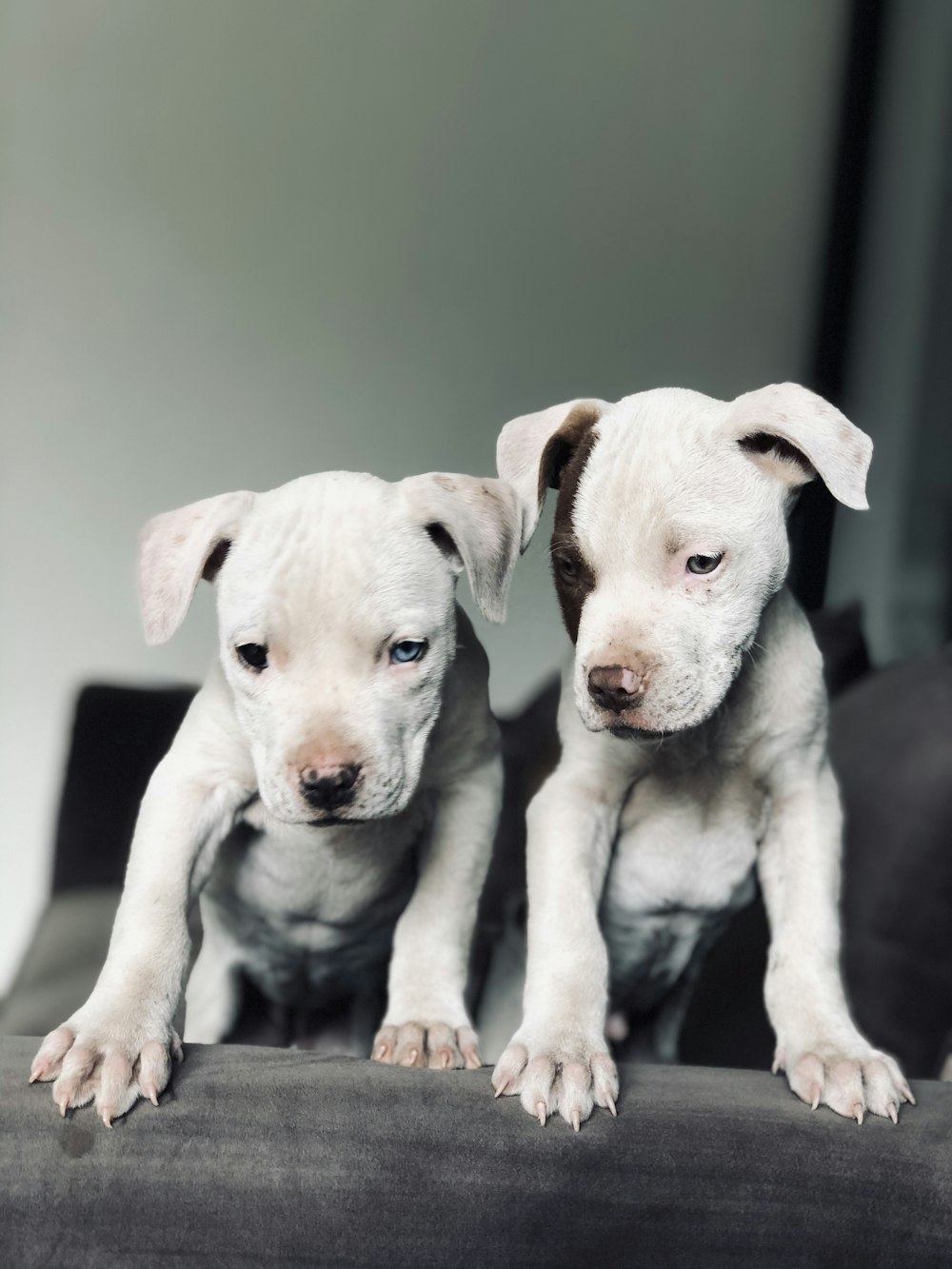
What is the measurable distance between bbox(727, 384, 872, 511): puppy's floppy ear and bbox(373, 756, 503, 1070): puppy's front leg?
1.68 ft

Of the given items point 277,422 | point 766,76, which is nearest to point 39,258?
point 277,422

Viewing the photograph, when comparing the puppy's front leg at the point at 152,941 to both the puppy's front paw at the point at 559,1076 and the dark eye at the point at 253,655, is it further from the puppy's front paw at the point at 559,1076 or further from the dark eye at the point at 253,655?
the puppy's front paw at the point at 559,1076

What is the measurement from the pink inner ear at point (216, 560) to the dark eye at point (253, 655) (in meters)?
0.13

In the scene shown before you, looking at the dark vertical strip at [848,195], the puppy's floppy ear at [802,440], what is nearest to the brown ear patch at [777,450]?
the puppy's floppy ear at [802,440]

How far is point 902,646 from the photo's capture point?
11.6 ft

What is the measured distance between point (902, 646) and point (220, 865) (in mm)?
2344

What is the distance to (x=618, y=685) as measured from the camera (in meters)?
1.36

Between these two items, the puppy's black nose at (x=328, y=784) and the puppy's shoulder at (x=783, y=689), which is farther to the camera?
the puppy's shoulder at (x=783, y=689)

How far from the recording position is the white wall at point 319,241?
3.37 meters

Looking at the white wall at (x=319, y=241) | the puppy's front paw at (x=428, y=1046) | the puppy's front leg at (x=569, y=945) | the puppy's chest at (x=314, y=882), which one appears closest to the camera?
the puppy's front leg at (x=569, y=945)

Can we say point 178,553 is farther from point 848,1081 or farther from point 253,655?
point 848,1081

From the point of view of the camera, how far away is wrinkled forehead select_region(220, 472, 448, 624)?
141 cm

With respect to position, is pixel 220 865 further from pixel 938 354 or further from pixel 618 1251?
pixel 938 354

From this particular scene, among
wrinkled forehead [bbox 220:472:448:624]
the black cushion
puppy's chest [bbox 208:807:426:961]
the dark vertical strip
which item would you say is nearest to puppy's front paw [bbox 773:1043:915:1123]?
puppy's chest [bbox 208:807:426:961]
